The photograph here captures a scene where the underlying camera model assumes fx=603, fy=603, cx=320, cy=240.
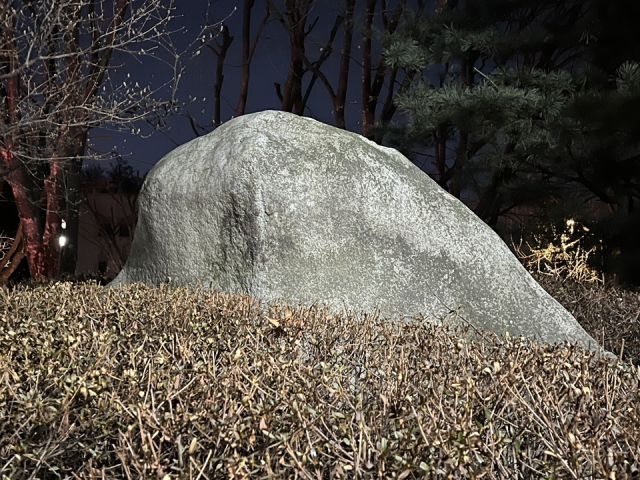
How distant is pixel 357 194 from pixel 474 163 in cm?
545

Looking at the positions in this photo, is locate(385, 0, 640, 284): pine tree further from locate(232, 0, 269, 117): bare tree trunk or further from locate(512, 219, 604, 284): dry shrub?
locate(232, 0, 269, 117): bare tree trunk

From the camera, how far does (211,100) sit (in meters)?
14.0

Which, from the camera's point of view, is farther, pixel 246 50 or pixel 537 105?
pixel 246 50

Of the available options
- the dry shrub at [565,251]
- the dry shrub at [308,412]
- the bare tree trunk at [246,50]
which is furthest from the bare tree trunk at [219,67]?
the dry shrub at [308,412]

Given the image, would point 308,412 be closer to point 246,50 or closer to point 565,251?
point 565,251

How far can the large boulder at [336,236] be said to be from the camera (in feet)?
12.9

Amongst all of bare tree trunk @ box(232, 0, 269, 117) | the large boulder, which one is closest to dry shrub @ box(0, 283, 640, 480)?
the large boulder

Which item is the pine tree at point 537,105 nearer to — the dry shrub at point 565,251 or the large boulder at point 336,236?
the dry shrub at point 565,251

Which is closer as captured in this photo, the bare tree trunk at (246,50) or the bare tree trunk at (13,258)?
the bare tree trunk at (13,258)

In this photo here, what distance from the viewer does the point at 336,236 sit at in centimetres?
402

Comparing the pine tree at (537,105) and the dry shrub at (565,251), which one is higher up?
the pine tree at (537,105)

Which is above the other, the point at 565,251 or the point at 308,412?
the point at 308,412

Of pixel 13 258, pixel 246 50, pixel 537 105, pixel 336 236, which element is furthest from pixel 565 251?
pixel 246 50

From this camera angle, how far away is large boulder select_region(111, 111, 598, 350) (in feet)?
12.9
